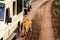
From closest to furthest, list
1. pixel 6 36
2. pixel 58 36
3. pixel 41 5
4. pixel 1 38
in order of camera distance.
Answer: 1. pixel 1 38
2. pixel 6 36
3. pixel 58 36
4. pixel 41 5

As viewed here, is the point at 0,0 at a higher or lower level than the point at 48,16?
higher

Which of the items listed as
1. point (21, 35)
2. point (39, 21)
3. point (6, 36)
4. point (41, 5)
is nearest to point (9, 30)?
point (6, 36)

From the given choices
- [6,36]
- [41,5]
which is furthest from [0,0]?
[41,5]

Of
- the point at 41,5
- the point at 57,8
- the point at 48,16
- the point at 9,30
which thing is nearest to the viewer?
the point at 9,30

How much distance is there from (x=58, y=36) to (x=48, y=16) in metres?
4.89

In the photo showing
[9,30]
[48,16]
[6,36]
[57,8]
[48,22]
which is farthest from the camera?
[57,8]

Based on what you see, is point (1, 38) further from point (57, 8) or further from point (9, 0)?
point (57, 8)

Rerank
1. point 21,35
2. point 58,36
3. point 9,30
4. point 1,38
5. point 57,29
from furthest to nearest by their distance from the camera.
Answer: point 57,29 → point 58,36 → point 21,35 → point 9,30 → point 1,38

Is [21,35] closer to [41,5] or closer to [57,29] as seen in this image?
[57,29]

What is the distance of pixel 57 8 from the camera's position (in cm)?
2167

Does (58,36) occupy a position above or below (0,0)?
below

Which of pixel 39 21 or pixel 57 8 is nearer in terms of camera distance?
pixel 39 21

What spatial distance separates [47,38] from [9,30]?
13.0 feet

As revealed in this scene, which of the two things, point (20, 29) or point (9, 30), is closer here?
point (9, 30)
